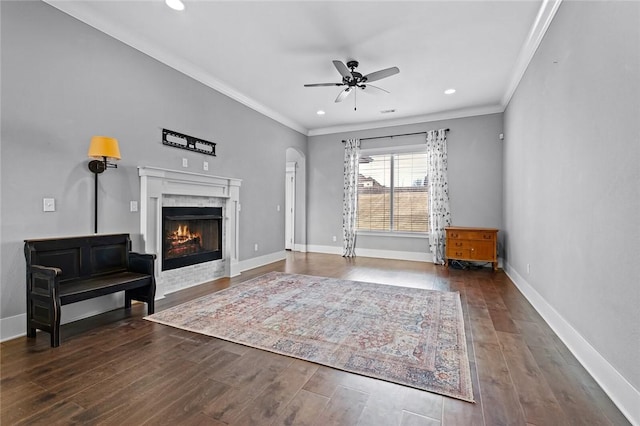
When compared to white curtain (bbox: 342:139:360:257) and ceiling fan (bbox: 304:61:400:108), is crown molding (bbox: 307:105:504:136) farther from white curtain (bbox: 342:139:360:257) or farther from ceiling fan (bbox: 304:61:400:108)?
ceiling fan (bbox: 304:61:400:108)

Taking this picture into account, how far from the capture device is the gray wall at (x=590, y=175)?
5.38 ft

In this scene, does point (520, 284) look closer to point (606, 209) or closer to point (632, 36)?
point (606, 209)

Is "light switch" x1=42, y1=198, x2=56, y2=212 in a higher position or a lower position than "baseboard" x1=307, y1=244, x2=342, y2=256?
higher

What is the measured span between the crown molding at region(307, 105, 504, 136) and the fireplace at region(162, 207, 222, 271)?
3.77m

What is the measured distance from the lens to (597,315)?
1991 millimetres

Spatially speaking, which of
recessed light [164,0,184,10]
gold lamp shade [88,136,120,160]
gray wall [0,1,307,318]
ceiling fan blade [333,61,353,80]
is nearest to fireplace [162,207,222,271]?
gray wall [0,1,307,318]

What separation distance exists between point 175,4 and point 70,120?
157 centimetres

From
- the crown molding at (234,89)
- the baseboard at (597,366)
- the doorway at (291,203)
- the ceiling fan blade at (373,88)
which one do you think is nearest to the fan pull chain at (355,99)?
the ceiling fan blade at (373,88)

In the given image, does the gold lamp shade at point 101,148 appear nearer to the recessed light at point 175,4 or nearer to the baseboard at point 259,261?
the recessed light at point 175,4

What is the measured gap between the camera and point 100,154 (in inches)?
113

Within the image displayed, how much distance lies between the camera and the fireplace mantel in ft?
11.7

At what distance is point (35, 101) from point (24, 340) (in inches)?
84.1

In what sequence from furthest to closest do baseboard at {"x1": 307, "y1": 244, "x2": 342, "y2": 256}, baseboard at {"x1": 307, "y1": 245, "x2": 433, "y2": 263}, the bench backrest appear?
1. baseboard at {"x1": 307, "y1": 244, "x2": 342, "y2": 256}
2. baseboard at {"x1": 307, "y1": 245, "x2": 433, "y2": 263}
3. the bench backrest

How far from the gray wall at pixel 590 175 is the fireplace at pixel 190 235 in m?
4.44
